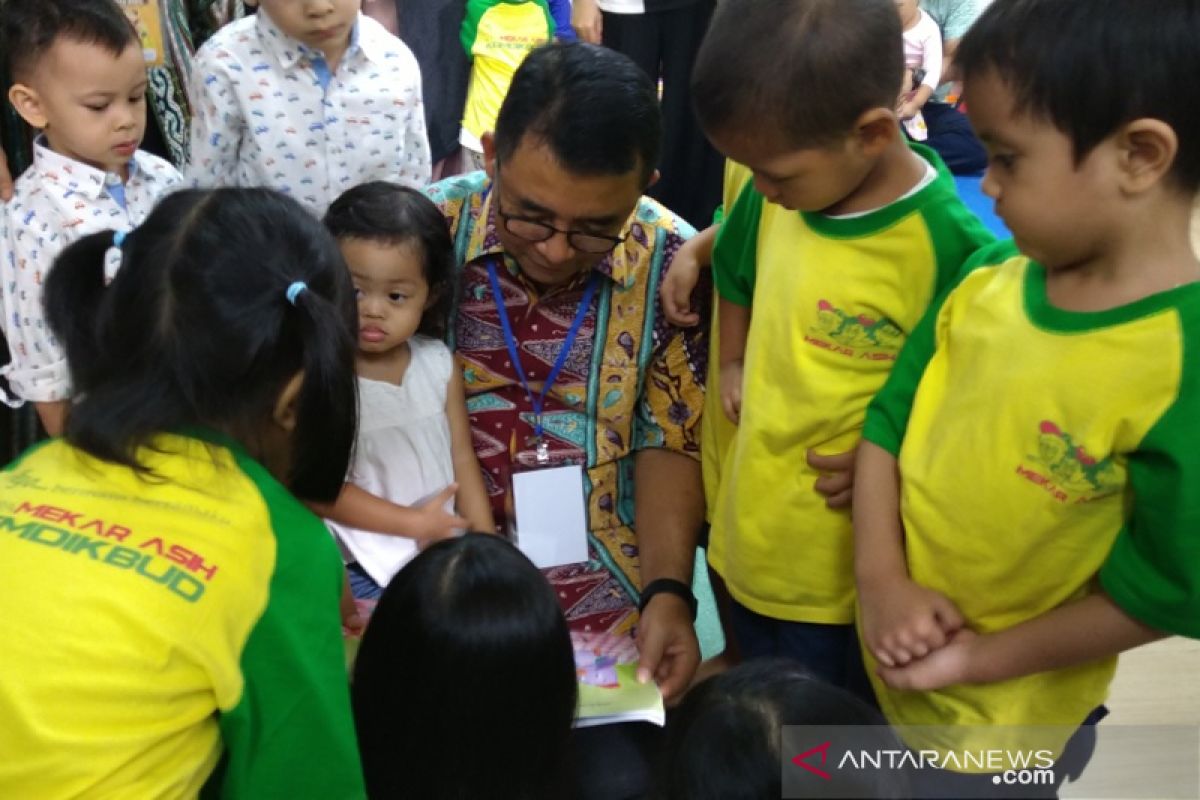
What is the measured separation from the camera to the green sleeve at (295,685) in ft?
3.33

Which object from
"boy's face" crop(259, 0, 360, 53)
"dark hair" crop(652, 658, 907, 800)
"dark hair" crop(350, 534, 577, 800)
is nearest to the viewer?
"dark hair" crop(652, 658, 907, 800)

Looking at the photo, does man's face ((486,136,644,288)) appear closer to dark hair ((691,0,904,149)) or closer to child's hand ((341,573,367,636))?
dark hair ((691,0,904,149))

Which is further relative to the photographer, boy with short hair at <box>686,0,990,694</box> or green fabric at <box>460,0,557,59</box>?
green fabric at <box>460,0,557,59</box>

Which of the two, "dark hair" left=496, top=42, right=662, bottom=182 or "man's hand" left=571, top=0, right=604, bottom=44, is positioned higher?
"dark hair" left=496, top=42, right=662, bottom=182

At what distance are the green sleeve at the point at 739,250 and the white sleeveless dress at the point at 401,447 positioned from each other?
0.41 meters

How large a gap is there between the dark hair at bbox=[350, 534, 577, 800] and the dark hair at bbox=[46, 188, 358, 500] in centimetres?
21

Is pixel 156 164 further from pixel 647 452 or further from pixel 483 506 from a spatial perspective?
pixel 647 452

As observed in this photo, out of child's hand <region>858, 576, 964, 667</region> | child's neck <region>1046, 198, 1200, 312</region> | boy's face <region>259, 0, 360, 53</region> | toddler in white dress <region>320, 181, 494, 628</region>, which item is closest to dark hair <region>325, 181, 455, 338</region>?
toddler in white dress <region>320, 181, 494, 628</region>

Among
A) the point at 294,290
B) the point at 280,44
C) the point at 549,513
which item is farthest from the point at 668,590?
the point at 280,44

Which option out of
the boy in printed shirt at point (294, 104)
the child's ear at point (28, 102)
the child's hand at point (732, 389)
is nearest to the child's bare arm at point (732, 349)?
the child's hand at point (732, 389)

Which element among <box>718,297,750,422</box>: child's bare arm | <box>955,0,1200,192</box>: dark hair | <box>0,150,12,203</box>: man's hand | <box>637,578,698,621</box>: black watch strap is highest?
<box>955,0,1200,192</box>: dark hair

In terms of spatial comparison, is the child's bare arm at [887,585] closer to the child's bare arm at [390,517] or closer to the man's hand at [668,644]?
the man's hand at [668,644]

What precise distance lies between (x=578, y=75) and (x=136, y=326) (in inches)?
25.0

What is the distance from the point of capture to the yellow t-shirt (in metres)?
3.45
